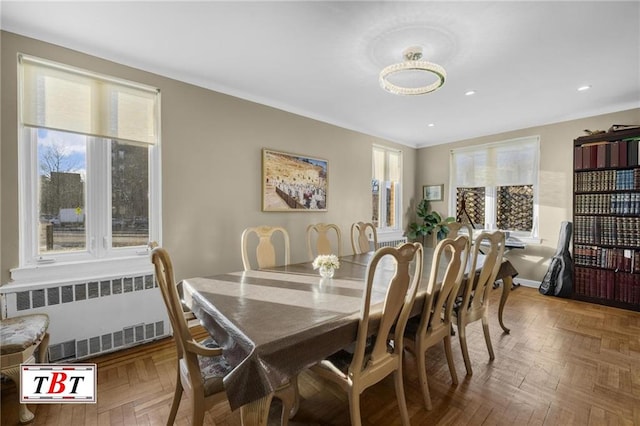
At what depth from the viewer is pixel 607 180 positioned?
11.5 ft

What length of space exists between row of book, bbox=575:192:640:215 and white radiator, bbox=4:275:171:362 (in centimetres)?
524

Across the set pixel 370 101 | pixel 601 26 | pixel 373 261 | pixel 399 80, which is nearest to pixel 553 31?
pixel 601 26

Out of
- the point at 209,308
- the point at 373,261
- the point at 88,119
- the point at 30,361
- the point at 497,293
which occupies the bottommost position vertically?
the point at 497,293

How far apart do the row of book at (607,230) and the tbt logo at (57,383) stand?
17.8 ft

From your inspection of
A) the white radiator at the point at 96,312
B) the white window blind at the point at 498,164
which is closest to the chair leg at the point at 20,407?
the white radiator at the point at 96,312

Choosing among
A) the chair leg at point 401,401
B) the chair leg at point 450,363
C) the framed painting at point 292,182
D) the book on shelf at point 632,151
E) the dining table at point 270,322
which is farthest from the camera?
the framed painting at point 292,182

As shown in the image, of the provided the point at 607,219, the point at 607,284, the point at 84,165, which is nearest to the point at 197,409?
the point at 84,165

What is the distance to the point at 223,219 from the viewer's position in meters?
3.05

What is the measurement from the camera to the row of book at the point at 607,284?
333 cm

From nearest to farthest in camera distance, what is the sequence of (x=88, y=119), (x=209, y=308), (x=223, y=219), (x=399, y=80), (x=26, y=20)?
(x=209, y=308) < (x=26, y=20) < (x=88, y=119) < (x=399, y=80) < (x=223, y=219)

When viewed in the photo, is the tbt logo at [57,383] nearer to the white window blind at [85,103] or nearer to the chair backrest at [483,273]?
the white window blind at [85,103]

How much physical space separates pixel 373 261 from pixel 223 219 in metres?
2.22

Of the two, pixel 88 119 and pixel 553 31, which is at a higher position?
pixel 553 31

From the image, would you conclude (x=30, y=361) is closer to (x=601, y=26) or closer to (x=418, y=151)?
(x=601, y=26)
